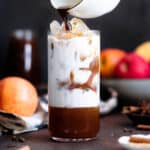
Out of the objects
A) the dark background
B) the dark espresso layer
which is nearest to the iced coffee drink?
the dark espresso layer

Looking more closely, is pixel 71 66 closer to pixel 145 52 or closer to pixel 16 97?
pixel 16 97

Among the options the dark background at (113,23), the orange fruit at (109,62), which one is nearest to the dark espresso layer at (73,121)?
the orange fruit at (109,62)

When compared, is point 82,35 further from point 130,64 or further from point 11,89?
point 130,64

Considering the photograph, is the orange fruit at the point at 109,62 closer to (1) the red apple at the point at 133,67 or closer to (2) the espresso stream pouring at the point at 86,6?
(1) the red apple at the point at 133,67

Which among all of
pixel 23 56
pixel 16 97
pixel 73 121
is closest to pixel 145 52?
pixel 23 56

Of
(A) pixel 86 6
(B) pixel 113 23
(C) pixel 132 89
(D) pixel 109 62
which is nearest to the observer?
(A) pixel 86 6

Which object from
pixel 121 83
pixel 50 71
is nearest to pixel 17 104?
pixel 50 71

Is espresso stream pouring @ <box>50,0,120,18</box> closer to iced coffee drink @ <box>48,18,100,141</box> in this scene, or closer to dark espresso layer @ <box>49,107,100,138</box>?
iced coffee drink @ <box>48,18,100,141</box>

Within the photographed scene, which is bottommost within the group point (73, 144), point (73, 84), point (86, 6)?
point (73, 144)
